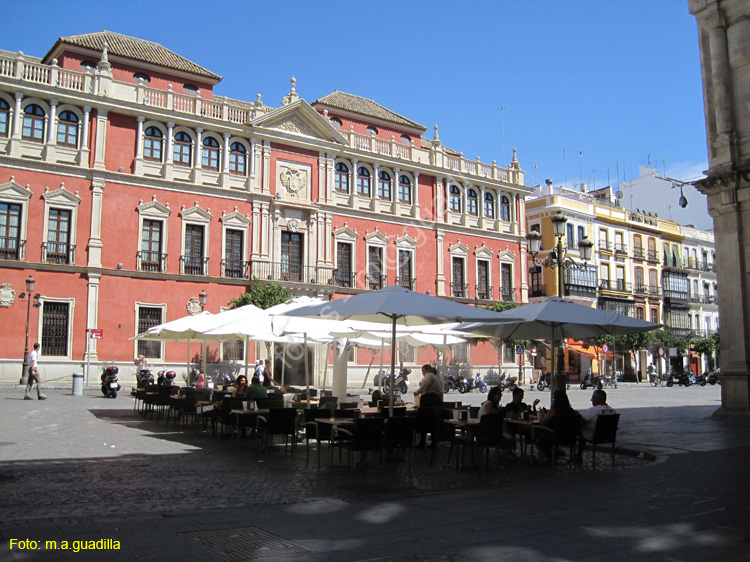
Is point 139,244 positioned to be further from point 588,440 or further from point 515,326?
point 588,440

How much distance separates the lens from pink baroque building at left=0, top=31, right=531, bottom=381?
2625 cm

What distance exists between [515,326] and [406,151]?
2655cm

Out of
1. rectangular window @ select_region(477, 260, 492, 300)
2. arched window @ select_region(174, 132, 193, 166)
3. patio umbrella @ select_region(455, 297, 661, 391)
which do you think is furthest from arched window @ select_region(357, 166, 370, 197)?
patio umbrella @ select_region(455, 297, 661, 391)

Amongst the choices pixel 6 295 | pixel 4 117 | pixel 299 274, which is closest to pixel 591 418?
pixel 6 295

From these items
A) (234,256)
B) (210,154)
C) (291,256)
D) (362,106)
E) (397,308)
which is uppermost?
(362,106)

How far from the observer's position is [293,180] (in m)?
32.6

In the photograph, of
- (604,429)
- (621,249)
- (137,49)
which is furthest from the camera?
(621,249)

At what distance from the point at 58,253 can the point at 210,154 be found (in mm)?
8107

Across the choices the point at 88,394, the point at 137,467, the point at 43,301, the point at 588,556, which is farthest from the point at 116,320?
the point at 588,556

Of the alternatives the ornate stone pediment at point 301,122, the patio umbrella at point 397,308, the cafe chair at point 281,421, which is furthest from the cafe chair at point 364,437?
the ornate stone pediment at point 301,122

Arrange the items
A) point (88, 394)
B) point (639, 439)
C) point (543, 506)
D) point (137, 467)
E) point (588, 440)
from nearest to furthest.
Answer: point (543, 506) < point (137, 467) < point (588, 440) < point (639, 439) < point (88, 394)

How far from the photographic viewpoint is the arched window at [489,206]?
39.6m

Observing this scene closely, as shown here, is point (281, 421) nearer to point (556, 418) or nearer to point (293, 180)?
point (556, 418)

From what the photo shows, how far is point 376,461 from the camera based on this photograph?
9156 mm
